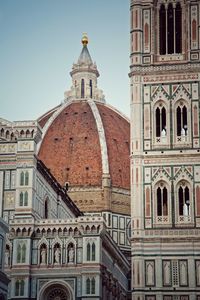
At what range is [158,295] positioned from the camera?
1578 inches

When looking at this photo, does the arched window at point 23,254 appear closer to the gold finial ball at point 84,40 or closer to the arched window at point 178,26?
the arched window at point 178,26

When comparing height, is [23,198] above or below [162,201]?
above

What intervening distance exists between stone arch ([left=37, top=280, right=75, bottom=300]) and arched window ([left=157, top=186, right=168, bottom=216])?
253 inches

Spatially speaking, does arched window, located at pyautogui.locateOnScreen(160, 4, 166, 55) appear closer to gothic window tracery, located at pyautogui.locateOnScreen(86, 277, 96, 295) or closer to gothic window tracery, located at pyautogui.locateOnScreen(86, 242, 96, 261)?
gothic window tracery, located at pyautogui.locateOnScreen(86, 242, 96, 261)

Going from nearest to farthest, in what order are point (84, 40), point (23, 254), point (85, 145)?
point (23, 254) → point (85, 145) → point (84, 40)

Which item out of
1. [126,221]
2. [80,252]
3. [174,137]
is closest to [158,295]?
[80,252]

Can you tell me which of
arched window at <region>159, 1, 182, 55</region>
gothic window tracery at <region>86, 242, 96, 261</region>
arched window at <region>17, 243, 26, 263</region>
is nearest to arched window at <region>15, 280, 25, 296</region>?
arched window at <region>17, 243, 26, 263</region>

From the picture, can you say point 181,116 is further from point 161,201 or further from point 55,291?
point 55,291

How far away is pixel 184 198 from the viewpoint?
1649 inches

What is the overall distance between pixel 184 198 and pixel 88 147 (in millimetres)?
35199

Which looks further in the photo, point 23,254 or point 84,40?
point 84,40

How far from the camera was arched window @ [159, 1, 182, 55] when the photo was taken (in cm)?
4469

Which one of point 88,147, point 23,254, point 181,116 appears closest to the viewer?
point 181,116

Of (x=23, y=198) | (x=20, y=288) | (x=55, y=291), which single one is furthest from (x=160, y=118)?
(x=20, y=288)
